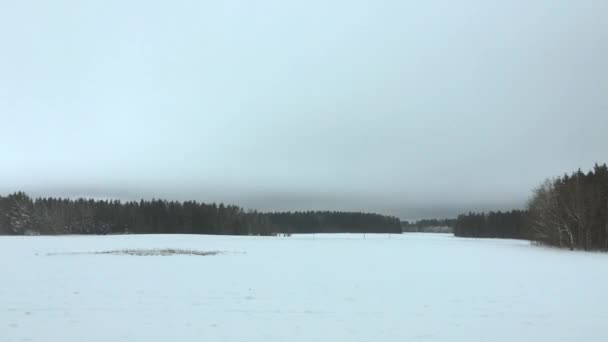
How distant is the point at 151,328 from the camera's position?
396 inches

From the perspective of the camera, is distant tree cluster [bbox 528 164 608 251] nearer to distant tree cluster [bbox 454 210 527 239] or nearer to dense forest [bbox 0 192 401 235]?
distant tree cluster [bbox 454 210 527 239]

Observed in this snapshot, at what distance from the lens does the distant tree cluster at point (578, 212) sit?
162 ft

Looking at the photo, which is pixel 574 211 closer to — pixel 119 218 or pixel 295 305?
pixel 295 305

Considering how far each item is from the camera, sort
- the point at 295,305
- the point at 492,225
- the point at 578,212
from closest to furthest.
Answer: the point at 295,305
the point at 578,212
the point at 492,225

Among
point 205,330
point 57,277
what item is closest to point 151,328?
point 205,330

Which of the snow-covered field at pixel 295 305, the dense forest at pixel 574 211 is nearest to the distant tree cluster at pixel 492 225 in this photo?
the dense forest at pixel 574 211

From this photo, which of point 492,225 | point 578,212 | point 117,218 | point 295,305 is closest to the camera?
point 295,305

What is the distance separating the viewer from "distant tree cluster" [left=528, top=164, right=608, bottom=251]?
49.5 meters

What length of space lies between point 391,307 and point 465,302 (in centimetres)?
290

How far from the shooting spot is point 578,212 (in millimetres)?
49375

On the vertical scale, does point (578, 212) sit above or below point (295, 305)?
above

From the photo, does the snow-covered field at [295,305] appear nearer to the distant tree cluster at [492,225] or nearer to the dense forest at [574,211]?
the dense forest at [574,211]

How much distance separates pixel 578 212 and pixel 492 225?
3884 inches

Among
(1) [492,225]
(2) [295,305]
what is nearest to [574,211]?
(2) [295,305]
